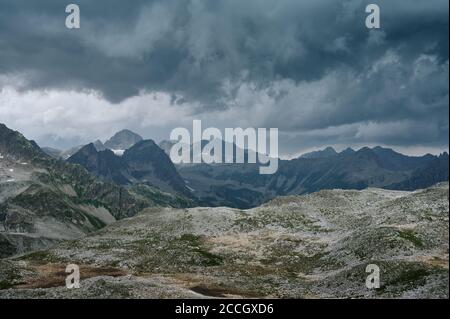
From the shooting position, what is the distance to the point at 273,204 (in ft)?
510

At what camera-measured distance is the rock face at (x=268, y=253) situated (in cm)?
6303

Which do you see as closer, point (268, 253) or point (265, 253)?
point (268, 253)

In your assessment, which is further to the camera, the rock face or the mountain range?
the mountain range

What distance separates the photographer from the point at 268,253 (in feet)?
341

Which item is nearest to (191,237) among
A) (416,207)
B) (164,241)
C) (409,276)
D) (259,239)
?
(164,241)

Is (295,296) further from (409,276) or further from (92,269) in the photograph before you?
(92,269)

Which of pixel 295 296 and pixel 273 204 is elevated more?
pixel 273 204

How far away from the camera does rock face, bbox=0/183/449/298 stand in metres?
63.0

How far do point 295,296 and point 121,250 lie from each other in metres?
55.7

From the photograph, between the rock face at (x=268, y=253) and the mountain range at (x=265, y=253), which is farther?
the mountain range at (x=265, y=253)

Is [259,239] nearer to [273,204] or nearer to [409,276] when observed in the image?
[273,204]
